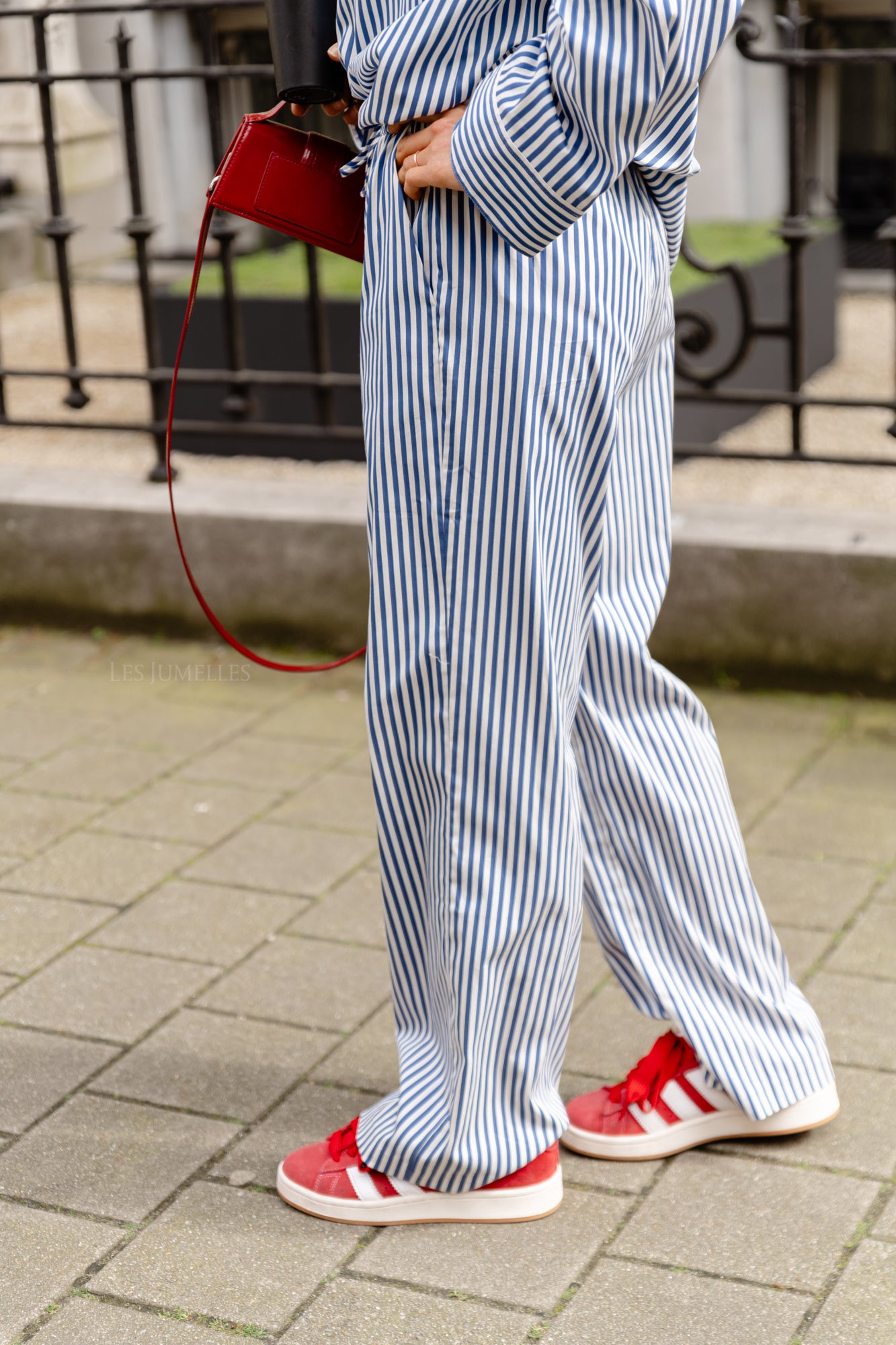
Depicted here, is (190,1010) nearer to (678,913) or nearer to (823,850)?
(678,913)

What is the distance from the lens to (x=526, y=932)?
1930 millimetres

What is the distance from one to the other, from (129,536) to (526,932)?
2.44 meters

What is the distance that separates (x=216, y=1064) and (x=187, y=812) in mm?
928

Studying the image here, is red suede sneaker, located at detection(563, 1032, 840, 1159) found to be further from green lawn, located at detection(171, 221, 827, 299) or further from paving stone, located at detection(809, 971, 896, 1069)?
green lawn, located at detection(171, 221, 827, 299)

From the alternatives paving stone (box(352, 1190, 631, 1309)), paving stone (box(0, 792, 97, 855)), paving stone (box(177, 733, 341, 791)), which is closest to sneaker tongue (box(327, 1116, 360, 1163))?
paving stone (box(352, 1190, 631, 1309))

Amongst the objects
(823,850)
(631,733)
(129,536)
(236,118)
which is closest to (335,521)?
(129,536)

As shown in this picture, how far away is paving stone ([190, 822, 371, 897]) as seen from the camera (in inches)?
116

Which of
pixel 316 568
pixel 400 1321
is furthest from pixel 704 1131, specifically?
pixel 316 568

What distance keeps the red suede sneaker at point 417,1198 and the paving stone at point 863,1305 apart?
354 mm

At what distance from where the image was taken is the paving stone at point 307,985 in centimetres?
251

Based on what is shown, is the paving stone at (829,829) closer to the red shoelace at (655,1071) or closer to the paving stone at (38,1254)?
the red shoelace at (655,1071)

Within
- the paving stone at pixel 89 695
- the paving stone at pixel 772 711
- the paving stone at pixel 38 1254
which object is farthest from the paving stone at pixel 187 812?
the paving stone at pixel 38 1254

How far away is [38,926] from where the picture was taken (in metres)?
2.79

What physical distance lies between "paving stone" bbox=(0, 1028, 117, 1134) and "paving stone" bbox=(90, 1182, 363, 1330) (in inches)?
12.4
